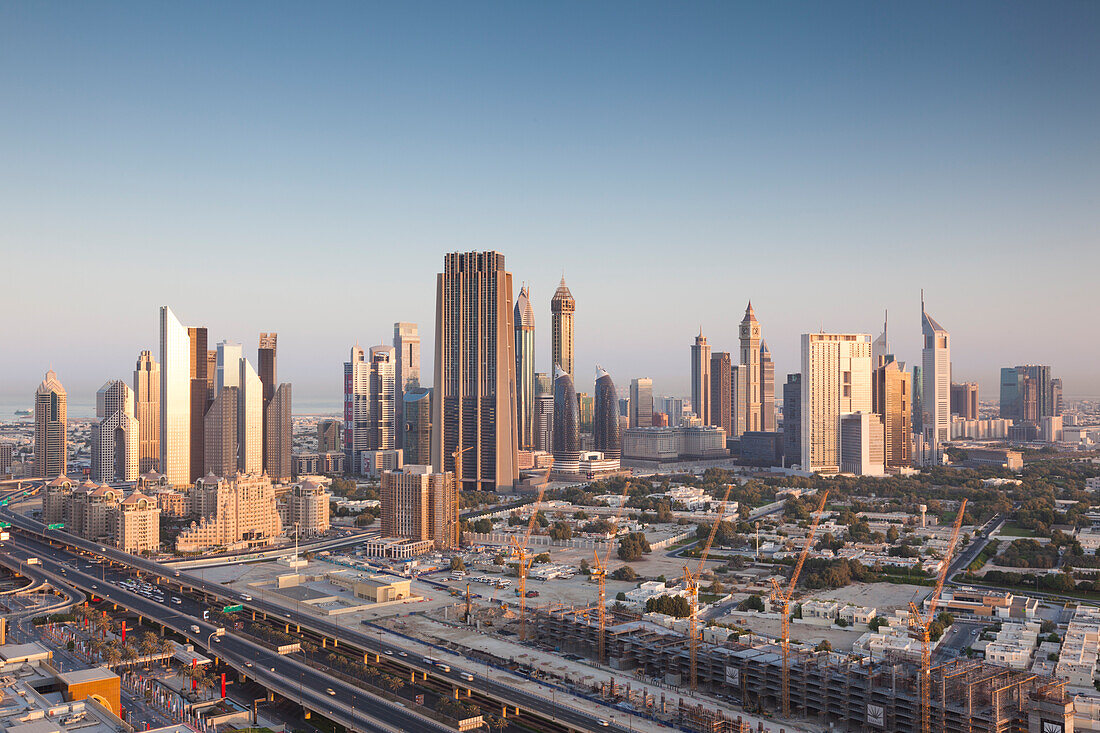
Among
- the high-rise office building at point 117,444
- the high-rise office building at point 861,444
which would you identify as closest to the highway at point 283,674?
the high-rise office building at point 117,444

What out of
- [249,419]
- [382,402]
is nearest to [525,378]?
[382,402]

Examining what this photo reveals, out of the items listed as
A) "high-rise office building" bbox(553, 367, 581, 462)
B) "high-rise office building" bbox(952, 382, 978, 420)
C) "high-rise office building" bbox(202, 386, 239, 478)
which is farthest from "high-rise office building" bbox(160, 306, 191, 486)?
"high-rise office building" bbox(952, 382, 978, 420)

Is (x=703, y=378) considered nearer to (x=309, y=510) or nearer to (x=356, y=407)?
(x=356, y=407)

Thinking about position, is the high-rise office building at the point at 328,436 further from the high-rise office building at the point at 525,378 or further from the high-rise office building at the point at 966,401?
the high-rise office building at the point at 966,401

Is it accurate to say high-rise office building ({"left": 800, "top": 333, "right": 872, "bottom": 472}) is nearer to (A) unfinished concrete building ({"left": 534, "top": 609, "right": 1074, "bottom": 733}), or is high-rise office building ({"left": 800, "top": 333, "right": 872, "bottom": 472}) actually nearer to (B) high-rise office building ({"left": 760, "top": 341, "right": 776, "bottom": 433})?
(B) high-rise office building ({"left": 760, "top": 341, "right": 776, "bottom": 433})

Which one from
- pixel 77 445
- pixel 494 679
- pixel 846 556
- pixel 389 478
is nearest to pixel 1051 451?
pixel 846 556
